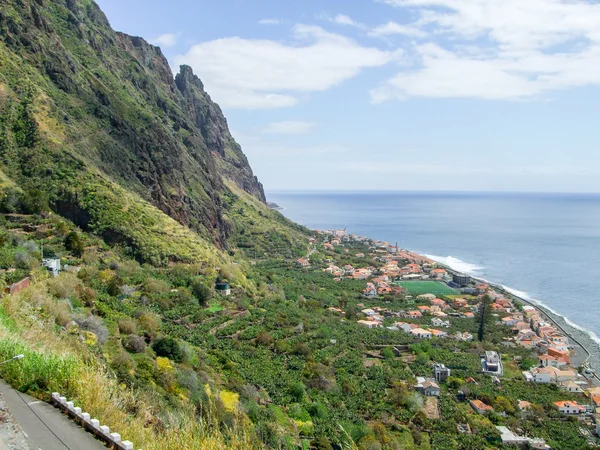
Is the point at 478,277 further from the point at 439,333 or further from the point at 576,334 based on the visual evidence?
the point at 439,333

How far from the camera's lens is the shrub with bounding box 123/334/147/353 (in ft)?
72.0

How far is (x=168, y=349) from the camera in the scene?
78.6 feet

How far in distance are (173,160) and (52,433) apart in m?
55.9

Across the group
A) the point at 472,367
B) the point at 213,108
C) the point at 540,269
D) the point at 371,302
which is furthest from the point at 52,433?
the point at 213,108

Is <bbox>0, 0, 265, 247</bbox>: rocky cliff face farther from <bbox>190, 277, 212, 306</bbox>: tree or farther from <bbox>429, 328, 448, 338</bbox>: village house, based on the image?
<bbox>429, 328, 448, 338</bbox>: village house

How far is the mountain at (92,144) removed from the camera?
39.7 metres

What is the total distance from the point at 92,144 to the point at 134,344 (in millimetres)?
31514

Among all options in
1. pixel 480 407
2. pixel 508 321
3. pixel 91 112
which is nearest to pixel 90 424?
pixel 480 407

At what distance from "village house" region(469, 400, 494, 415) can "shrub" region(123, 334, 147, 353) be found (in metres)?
19.2

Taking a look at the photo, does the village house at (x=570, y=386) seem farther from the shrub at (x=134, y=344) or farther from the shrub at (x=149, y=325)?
the shrub at (x=134, y=344)

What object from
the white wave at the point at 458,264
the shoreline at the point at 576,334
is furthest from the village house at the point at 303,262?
the shoreline at the point at 576,334

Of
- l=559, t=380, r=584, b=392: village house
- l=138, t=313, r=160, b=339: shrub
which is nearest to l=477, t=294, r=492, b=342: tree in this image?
l=559, t=380, r=584, b=392: village house

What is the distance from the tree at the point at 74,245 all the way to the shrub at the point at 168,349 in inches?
534

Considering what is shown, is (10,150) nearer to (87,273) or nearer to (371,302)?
(87,273)
